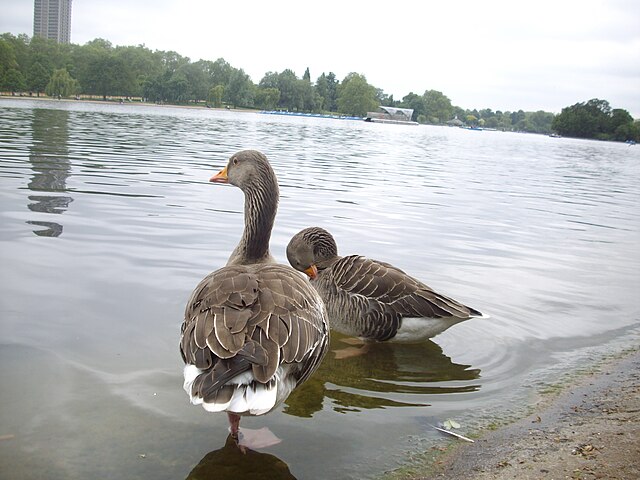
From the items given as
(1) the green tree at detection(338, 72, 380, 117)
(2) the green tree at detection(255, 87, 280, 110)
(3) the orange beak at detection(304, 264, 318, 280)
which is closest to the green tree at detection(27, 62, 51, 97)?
(2) the green tree at detection(255, 87, 280, 110)

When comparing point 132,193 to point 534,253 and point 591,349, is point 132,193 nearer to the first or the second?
point 534,253

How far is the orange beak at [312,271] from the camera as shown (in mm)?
6309

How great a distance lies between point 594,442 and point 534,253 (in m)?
7.04

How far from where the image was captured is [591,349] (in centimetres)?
575

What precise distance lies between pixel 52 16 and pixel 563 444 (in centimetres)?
9610

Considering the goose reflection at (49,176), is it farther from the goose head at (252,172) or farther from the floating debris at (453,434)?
the floating debris at (453,434)

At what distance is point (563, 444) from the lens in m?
3.46

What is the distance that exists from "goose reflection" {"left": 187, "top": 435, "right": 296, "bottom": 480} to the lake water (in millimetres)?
15

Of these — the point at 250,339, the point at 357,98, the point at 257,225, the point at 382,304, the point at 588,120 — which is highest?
the point at 357,98

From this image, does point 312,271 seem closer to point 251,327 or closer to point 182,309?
point 182,309

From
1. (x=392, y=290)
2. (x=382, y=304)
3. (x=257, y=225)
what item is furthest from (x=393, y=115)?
(x=257, y=225)

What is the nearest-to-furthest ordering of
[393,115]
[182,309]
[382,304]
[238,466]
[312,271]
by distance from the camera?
[238,466], [382,304], [182,309], [312,271], [393,115]

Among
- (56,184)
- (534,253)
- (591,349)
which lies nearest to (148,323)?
(591,349)

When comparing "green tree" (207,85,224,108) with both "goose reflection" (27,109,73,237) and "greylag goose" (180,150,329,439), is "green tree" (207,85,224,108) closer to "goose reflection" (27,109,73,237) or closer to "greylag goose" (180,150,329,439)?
"goose reflection" (27,109,73,237)
